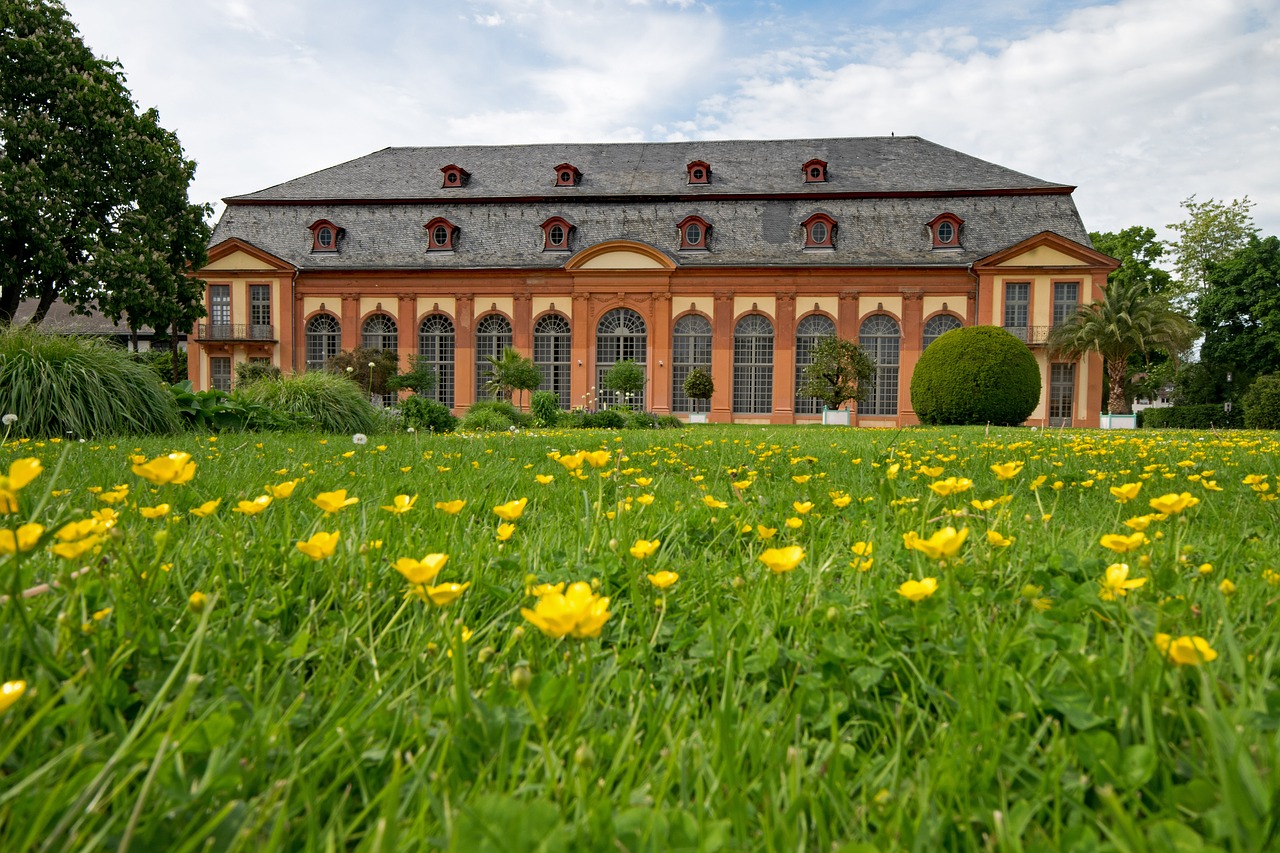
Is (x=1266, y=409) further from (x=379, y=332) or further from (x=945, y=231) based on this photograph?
(x=379, y=332)

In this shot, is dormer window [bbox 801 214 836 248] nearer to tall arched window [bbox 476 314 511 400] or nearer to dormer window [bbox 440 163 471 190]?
tall arched window [bbox 476 314 511 400]

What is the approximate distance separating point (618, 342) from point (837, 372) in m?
9.46

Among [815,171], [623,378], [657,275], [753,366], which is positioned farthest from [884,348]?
[623,378]

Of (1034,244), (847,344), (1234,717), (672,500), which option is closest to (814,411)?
(847,344)

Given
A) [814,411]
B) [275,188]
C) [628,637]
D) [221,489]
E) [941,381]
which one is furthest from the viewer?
[275,188]

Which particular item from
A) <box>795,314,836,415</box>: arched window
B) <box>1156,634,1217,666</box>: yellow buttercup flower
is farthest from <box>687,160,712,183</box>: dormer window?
<box>1156,634,1217,666</box>: yellow buttercup flower

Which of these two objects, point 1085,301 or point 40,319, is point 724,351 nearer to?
point 1085,301

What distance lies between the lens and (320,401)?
10211 millimetres

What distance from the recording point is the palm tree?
26.3 m

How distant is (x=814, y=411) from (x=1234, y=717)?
29.5 metres

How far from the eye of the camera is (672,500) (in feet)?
9.35

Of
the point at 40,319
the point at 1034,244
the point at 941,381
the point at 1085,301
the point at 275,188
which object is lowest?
the point at 941,381

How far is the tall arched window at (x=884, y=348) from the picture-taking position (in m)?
29.2

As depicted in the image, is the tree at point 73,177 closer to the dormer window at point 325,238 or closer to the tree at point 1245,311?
the dormer window at point 325,238
